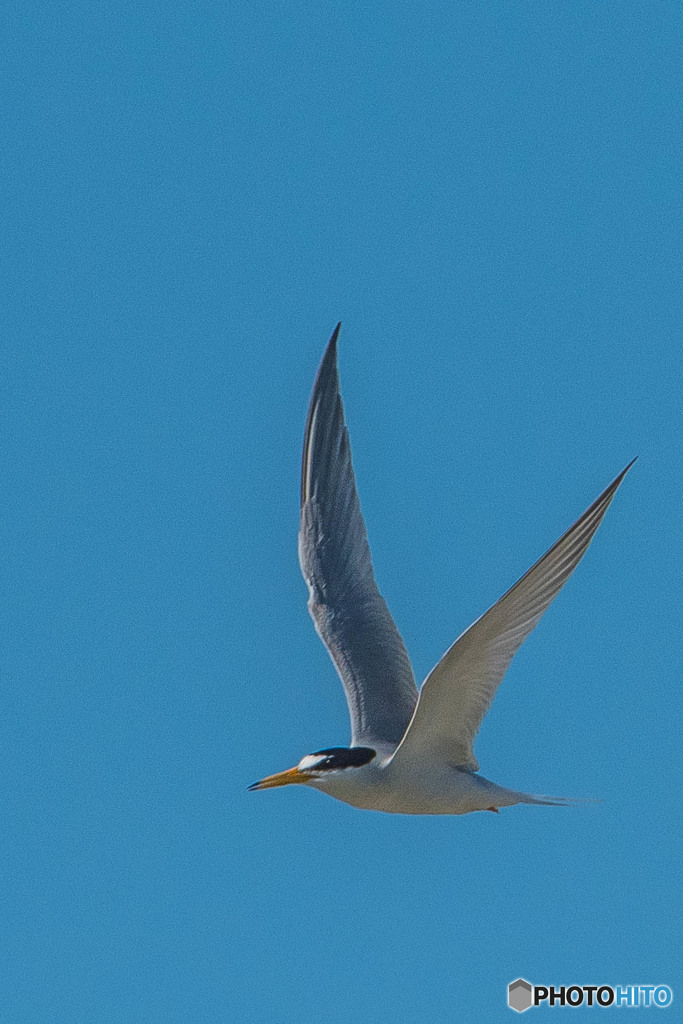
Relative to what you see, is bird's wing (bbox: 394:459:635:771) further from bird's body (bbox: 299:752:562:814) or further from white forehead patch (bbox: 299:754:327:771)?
white forehead patch (bbox: 299:754:327:771)

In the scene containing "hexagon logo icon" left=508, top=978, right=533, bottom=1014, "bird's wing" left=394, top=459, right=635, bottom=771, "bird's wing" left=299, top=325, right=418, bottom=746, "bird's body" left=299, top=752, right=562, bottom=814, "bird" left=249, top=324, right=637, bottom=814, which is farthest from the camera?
"hexagon logo icon" left=508, top=978, right=533, bottom=1014

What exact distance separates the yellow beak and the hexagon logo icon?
4.59 meters

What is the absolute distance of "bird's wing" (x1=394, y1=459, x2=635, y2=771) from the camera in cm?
1178

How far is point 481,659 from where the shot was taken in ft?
40.7

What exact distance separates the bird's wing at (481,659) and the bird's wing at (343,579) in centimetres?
138

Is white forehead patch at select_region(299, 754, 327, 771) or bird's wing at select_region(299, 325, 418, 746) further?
bird's wing at select_region(299, 325, 418, 746)

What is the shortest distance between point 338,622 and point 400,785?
254 centimetres

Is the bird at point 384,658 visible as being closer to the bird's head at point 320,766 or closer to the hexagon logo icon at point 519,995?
the bird's head at point 320,766

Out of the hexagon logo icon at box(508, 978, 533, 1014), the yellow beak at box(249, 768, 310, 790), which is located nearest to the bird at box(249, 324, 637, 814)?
the yellow beak at box(249, 768, 310, 790)

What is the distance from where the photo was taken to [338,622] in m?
15.2

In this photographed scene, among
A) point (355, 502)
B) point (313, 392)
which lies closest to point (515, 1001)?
point (355, 502)

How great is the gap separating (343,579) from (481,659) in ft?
10.8

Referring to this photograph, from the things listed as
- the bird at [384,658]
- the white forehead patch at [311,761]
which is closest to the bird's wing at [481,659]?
the bird at [384,658]

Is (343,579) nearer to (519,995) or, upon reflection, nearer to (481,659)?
(481,659)
